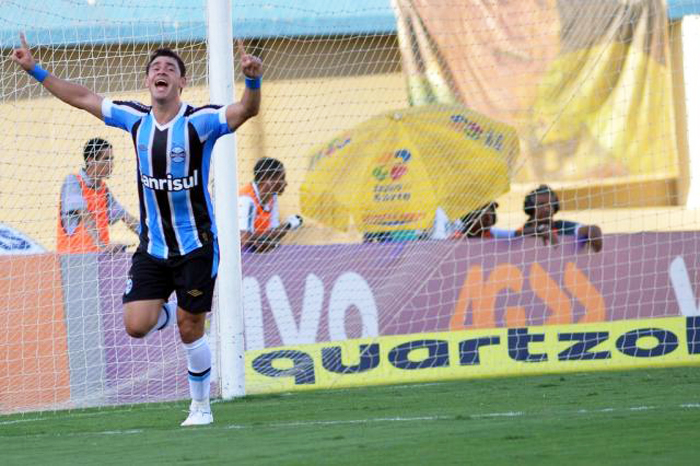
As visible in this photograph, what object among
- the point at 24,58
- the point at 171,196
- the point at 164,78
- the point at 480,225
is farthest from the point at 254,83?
the point at 480,225

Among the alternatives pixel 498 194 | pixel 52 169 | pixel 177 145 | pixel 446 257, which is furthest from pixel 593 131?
pixel 177 145

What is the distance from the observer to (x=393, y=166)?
464 inches

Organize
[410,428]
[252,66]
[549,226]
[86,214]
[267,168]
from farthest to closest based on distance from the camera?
[549,226], [267,168], [86,214], [252,66], [410,428]

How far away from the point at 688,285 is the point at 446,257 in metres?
2.13

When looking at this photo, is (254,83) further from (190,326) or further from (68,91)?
(190,326)

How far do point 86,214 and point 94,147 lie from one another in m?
0.60

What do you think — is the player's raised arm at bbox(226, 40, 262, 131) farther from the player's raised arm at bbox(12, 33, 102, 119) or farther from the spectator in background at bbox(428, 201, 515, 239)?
the spectator in background at bbox(428, 201, 515, 239)

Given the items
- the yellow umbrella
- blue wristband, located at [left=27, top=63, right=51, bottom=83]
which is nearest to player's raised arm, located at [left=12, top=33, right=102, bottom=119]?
blue wristband, located at [left=27, top=63, right=51, bottom=83]

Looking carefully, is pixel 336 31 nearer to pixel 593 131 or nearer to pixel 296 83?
pixel 296 83

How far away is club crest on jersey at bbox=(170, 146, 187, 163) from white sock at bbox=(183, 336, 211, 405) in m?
1.15

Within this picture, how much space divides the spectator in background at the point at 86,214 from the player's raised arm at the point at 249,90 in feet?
10.6

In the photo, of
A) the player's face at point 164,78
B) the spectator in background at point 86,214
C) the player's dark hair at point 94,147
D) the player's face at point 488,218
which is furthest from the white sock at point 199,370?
the player's face at point 488,218

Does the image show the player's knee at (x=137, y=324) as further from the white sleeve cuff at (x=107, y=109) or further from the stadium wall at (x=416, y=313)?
the stadium wall at (x=416, y=313)

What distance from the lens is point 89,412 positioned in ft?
31.6
